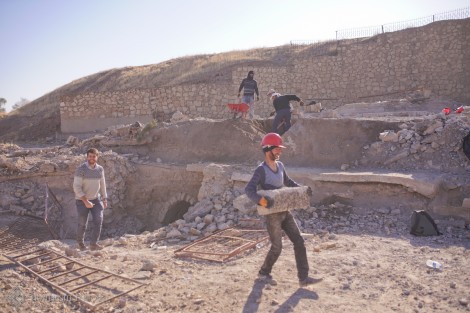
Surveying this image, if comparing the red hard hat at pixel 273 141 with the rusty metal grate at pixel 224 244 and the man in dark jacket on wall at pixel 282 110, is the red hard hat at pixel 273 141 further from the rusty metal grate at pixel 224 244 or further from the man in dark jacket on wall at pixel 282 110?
the man in dark jacket on wall at pixel 282 110

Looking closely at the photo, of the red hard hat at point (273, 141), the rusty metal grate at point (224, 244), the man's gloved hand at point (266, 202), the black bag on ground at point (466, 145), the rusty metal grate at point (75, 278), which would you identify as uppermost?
the red hard hat at point (273, 141)

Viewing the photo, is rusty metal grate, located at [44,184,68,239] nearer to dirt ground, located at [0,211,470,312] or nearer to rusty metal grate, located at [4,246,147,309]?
rusty metal grate, located at [4,246,147,309]

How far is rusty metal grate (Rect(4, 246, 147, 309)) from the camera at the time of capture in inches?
173

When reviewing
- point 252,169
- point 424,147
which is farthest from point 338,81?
point 252,169

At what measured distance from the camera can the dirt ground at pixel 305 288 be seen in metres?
4.06

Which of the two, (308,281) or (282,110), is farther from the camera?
(282,110)

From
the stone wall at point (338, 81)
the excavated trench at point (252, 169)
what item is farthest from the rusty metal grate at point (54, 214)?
the stone wall at point (338, 81)

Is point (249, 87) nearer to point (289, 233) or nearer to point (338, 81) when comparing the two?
point (289, 233)

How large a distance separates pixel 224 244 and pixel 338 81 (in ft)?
51.7

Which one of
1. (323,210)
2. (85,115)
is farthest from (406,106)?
(85,115)

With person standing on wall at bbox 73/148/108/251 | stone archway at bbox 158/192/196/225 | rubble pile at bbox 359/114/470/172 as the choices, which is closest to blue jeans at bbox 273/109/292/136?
rubble pile at bbox 359/114/470/172

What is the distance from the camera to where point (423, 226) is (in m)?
6.25

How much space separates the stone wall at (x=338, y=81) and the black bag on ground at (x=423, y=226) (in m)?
13.7

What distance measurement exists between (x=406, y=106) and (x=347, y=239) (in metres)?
9.84
